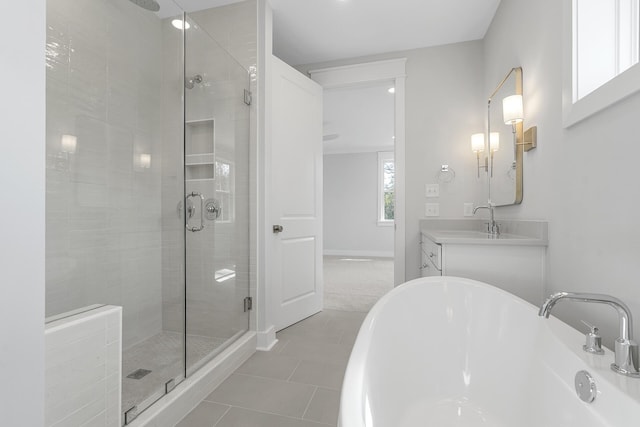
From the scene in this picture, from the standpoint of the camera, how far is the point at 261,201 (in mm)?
2373

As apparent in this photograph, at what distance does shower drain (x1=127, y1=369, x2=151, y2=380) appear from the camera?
166 cm

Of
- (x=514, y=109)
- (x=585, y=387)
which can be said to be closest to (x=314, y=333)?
(x=585, y=387)

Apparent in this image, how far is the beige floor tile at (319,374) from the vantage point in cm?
183

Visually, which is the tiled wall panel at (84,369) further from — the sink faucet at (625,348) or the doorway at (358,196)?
the doorway at (358,196)

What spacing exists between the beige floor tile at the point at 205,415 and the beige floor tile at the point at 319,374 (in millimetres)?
444

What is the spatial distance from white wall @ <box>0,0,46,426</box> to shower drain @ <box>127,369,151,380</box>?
130 centimetres

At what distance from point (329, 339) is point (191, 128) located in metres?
1.83

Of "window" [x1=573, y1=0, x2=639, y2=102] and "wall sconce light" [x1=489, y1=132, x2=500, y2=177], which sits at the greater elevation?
"window" [x1=573, y1=0, x2=639, y2=102]

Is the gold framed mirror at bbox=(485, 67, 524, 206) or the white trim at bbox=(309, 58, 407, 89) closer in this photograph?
the gold framed mirror at bbox=(485, 67, 524, 206)

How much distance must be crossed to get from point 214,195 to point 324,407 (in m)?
1.46

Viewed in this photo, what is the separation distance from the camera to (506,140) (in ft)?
7.40

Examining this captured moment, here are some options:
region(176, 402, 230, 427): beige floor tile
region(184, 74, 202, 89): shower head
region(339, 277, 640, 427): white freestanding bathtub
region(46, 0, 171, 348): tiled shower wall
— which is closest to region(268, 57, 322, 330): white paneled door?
region(184, 74, 202, 89): shower head

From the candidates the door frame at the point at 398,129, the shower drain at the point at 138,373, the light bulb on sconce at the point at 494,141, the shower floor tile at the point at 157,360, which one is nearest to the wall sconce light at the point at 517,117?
the light bulb on sconce at the point at 494,141

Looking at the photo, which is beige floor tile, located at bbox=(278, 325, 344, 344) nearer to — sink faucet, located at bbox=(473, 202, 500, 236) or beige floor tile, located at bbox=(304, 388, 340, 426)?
beige floor tile, located at bbox=(304, 388, 340, 426)
